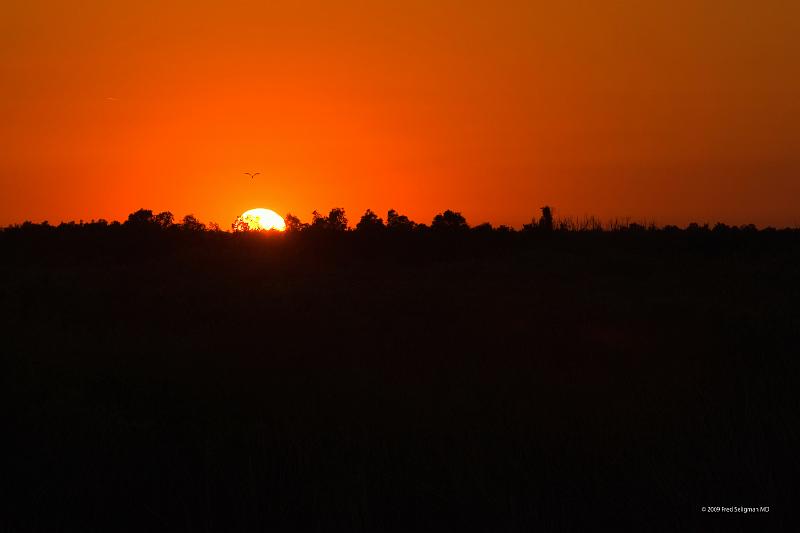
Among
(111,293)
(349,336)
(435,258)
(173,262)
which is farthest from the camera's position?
(435,258)

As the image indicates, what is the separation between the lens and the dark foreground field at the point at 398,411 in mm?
6070

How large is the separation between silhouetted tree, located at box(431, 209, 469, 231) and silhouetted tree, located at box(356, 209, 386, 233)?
1944 millimetres

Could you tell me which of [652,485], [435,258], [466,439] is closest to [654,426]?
[652,485]

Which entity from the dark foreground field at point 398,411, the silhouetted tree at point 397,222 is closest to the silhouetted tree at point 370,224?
the silhouetted tree at point 397,222

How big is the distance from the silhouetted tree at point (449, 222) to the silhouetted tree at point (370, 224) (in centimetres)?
194

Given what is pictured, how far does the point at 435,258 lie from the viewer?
26.5 m

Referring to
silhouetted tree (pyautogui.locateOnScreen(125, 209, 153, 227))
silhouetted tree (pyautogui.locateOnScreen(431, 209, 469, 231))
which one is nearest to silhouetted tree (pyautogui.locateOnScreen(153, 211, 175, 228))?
silhouetted tree (pyautogui.locateOnScreen(125, 209, 153, 227))

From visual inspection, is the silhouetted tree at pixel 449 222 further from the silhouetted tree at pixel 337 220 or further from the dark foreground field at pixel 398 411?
the dark foreground field at pixel 398 411

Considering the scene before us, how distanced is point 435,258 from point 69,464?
20016mm

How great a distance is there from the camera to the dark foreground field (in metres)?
6.07

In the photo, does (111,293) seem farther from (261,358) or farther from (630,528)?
(630,528)

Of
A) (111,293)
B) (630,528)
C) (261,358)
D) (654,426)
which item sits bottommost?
(630,528)

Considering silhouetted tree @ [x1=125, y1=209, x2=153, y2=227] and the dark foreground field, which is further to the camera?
silhouetted tree @ [x1=125, y1=209, x2=153, y2=227]

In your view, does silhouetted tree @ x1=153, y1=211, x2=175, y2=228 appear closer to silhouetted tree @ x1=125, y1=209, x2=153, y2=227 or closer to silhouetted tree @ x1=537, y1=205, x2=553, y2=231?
silhouetted tree @ x1=125, y1=209, x2=153, y2=227
